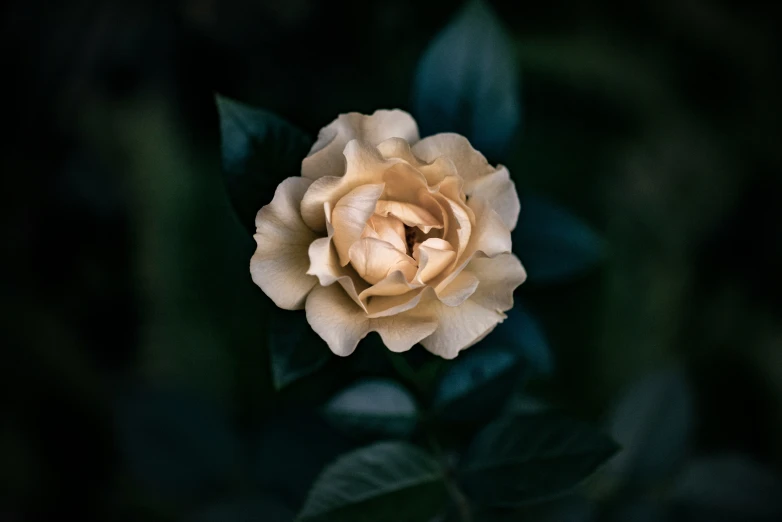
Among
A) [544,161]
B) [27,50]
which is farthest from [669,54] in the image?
[27,50]

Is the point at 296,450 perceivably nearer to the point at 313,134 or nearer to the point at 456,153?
the point at 456,153

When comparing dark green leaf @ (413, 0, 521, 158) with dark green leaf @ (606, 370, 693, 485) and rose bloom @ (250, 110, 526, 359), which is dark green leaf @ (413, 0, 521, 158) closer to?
rose bloom @ (250, 110, 526, 359)

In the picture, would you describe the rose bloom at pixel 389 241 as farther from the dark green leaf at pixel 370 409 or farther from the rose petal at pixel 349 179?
the dark green leaf at pixel 370 409

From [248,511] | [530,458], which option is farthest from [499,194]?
[248,511]

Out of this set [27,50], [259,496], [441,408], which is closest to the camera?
[441,408]

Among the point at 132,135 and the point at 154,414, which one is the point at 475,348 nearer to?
the point at 154,414

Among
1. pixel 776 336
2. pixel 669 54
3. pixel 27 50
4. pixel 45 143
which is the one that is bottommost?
pixel 776 336

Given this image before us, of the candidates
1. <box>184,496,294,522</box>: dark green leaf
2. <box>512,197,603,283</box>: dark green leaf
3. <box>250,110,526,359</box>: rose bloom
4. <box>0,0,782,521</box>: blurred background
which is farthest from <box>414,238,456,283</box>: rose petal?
<box>0,0,782,521</box>: blurred background
